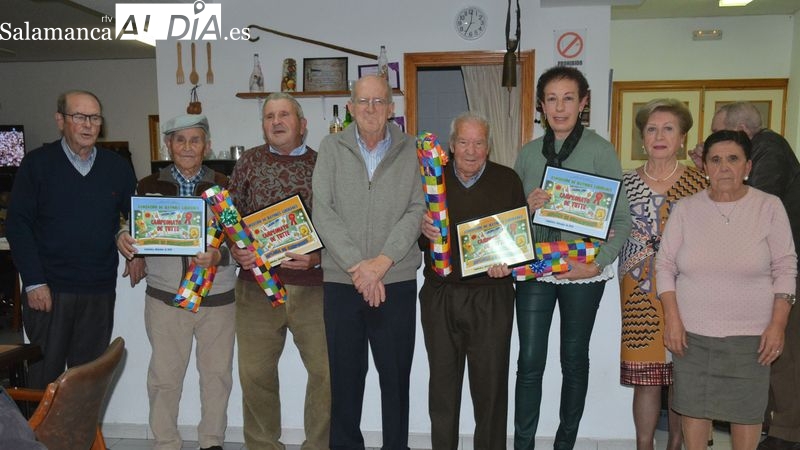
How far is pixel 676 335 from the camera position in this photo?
6.65 ft

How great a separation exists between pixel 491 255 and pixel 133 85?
8838 mm

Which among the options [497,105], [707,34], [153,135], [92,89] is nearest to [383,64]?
[497,105]

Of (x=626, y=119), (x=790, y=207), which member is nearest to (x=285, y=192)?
(x=790, y=207)

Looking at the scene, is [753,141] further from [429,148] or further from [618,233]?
[429,148]

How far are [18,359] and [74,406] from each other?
1.93ft

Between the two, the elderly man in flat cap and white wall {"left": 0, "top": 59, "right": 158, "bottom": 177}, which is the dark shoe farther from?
white wall {"left": 0, "top": 59, "right": 158, "bottom": 177}

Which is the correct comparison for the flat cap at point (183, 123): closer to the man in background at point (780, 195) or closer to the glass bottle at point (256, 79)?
the man in background at point (780, 195)

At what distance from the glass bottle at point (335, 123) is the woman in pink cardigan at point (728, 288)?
10.7 feet

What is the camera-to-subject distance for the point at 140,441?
2.78 metres

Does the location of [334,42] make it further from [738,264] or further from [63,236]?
[738,264]

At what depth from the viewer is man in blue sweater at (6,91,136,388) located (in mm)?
2330

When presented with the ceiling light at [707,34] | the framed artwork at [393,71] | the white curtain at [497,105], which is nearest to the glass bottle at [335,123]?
the framed artwork at [393,71]

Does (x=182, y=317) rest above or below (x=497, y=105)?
below

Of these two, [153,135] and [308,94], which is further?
[153,135]
